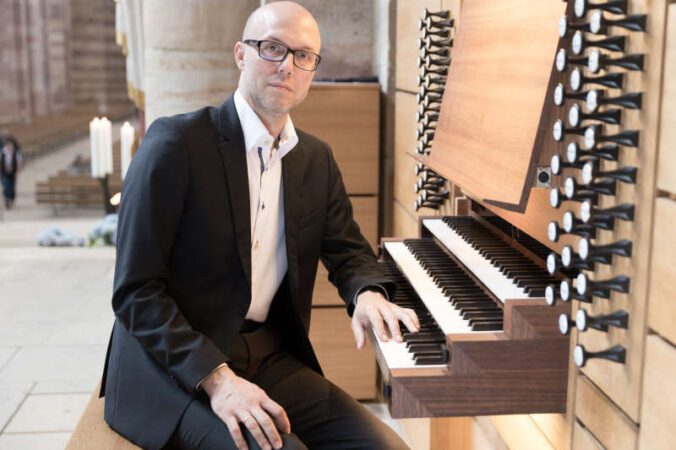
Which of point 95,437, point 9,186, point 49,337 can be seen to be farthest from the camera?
point 9,186

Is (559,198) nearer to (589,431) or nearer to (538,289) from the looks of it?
(538,289)

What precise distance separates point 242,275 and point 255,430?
508mm

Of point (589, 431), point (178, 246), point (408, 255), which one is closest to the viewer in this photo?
point (589, 431)

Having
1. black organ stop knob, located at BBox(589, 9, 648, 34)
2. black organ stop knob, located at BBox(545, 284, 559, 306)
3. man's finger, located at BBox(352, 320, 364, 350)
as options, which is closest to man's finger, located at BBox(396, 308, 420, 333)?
man's finger, located at BBox(352, 320, 364, 350)

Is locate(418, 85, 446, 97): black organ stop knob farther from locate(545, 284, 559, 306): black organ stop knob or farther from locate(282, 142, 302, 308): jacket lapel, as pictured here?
locate(545, 284, 559, 306): black organ stop knob

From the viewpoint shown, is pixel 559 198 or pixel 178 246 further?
pixel 178 246

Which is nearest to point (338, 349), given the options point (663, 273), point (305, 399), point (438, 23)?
point (438, 23)

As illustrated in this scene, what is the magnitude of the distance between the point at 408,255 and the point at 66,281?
18.9 ft

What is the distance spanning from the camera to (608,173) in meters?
1.62

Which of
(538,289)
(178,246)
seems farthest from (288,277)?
(538,289)

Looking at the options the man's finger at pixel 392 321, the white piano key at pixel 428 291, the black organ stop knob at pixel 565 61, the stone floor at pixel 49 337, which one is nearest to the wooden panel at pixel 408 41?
the white piano key at pixel 428 291

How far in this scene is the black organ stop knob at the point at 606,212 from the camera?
159 cm

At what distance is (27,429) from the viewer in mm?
4277

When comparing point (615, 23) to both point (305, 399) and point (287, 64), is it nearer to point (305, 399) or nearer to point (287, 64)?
point (287, 64)
